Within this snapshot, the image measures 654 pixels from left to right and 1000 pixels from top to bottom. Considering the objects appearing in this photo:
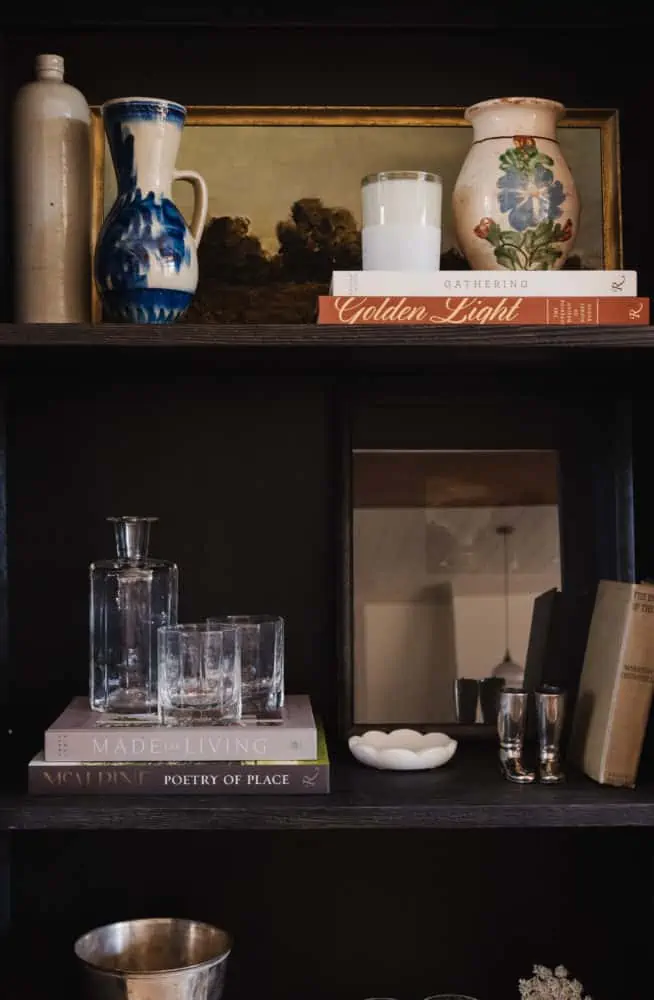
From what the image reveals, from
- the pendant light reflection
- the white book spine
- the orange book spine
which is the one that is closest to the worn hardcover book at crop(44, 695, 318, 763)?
the white book spine

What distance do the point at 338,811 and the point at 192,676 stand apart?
0.70 feet

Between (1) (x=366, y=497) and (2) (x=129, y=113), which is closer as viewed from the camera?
(2) (x=129, y=113)

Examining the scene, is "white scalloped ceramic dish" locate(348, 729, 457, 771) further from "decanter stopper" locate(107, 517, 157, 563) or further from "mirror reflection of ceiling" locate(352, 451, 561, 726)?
"decanter stopper" locate(107, 517, 157, 563)

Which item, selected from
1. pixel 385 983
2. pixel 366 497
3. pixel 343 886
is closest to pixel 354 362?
pixel 366 497

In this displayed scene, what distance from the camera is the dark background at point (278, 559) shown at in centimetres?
152

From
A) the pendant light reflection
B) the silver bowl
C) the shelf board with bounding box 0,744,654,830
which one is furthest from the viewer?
the pendant light reflection

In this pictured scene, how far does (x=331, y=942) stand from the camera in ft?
5.03

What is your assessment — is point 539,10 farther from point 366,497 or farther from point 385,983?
point 385,983

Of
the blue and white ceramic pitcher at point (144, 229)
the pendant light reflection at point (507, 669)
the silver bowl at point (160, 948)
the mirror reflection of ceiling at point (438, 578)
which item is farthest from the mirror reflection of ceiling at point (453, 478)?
the silver bowl at point (160, 948)

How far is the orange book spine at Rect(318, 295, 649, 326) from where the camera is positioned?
1262mm

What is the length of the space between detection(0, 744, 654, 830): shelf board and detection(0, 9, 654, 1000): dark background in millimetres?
283

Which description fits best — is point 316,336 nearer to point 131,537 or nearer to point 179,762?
point 131,537

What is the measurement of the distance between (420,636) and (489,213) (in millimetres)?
500

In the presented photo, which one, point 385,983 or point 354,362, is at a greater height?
point 354,362
